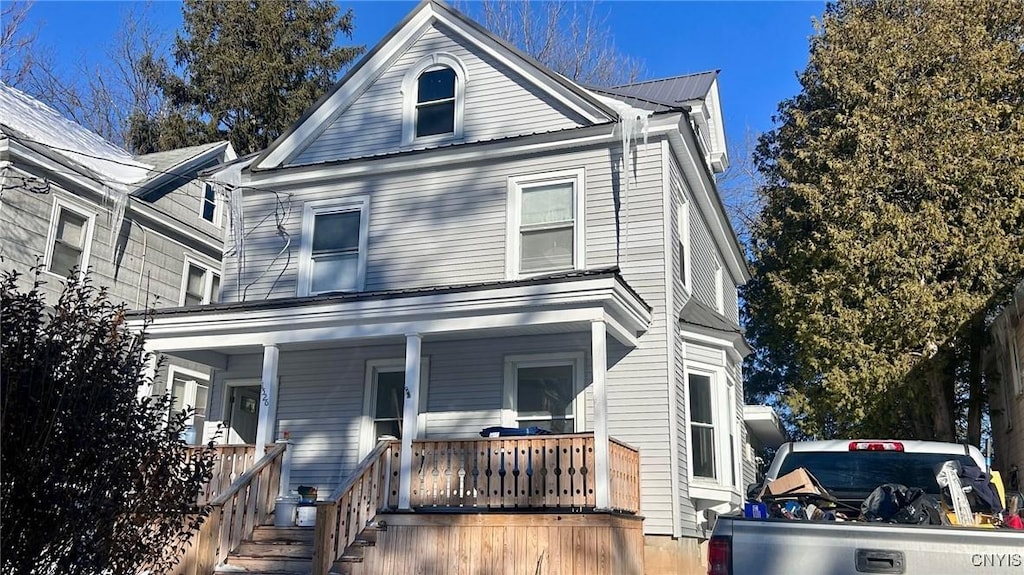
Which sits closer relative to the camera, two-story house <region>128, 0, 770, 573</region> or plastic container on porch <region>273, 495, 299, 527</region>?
two-story house <region>128, 0, 770, 573</region>

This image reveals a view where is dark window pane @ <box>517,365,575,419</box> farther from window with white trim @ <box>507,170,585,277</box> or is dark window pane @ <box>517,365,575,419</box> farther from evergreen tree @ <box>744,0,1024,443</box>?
evergreen tree @ <box>744,0,1024,443</box>

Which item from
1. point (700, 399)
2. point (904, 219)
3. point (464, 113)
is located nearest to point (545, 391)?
point (700, 399)

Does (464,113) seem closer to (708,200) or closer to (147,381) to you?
(708,200)

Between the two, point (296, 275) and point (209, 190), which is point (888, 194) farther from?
point (209, 190)

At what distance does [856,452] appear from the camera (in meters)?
6.99

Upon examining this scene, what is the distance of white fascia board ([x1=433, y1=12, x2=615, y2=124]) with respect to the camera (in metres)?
12.2

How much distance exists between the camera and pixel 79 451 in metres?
4.82

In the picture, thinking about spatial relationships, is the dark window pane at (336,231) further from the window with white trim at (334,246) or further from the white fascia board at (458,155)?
the white fascia board at (458,155)

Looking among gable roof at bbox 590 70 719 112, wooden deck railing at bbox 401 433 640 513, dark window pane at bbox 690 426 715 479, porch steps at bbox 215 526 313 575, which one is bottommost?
porch steps at bbox 215 526 313 575

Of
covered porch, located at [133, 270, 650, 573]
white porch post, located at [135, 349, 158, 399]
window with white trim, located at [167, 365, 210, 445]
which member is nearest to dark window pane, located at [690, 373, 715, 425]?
covered porch, located at [133, 270, 650, 573]

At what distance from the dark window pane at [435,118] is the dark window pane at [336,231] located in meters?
1.76

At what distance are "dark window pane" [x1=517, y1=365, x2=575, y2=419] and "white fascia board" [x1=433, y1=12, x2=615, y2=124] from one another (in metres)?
3.74

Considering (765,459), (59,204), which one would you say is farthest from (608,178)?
(765,459)

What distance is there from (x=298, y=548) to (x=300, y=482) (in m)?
2.81
